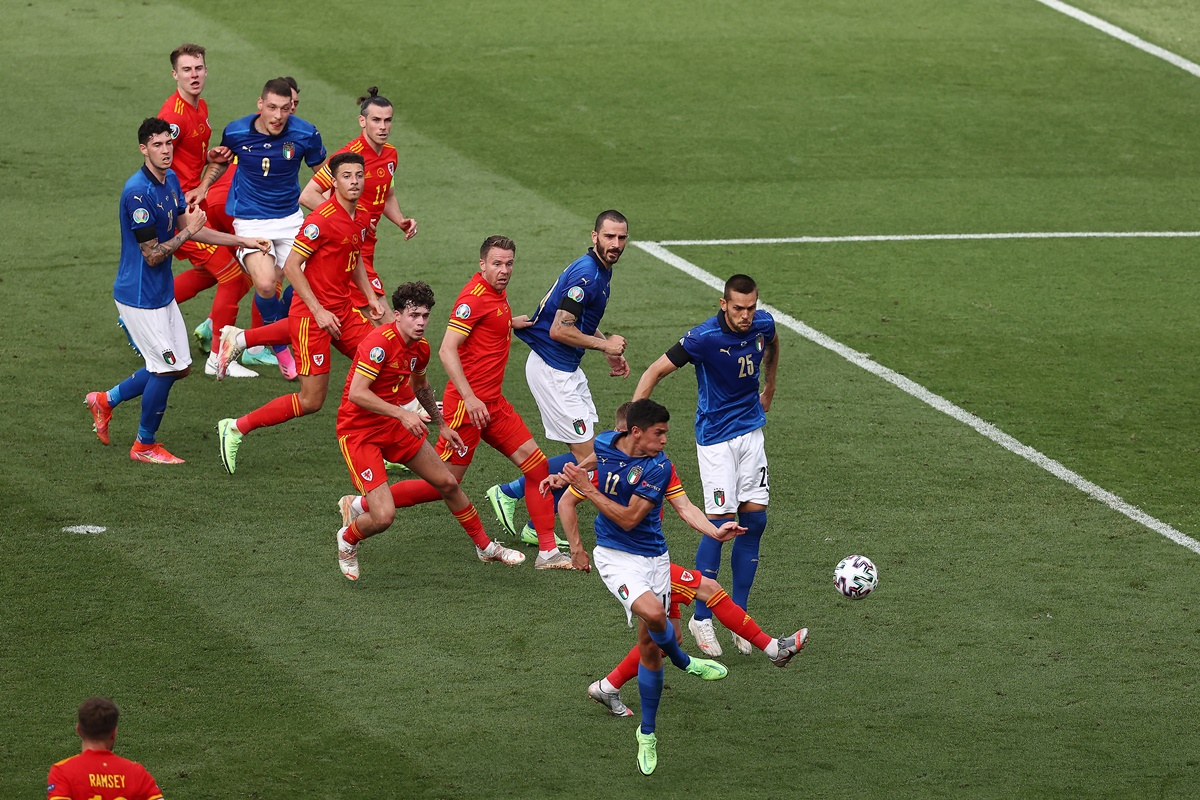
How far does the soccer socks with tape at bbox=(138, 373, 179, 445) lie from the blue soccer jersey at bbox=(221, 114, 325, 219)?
7.67ft

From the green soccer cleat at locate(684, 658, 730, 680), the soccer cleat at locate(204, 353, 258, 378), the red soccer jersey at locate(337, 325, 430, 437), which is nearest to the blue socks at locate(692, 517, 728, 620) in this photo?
the green soccer cleat at locate(684, 658, 730, 680)

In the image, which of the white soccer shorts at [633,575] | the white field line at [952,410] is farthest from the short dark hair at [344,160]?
the white field line at [952,410]

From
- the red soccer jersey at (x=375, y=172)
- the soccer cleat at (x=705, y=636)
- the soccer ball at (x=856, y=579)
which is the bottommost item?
the soccer cleat at (x=705, y=636)

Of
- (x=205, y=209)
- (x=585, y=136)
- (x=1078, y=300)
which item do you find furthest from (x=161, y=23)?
(x=1078, y=300)

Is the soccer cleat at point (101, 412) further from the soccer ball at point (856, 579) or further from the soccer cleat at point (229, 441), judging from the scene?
the soccer ball at point (856, 579)

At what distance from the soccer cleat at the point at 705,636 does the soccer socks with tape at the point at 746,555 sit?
9.7 inches

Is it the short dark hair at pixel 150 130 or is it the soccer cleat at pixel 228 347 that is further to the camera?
the soccer cleat at pixel 228 347

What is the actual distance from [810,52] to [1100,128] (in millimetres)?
4866

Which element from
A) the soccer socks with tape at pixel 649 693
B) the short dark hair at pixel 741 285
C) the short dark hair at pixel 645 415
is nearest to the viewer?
the soccer socks with tape at pixel 649 693

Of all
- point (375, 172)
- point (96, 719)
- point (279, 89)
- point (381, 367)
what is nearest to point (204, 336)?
point (375, 172)

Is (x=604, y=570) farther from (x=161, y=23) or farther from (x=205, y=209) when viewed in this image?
(x=161, y=23)

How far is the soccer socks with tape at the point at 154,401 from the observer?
1216 cm

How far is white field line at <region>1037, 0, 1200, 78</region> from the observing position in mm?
26516

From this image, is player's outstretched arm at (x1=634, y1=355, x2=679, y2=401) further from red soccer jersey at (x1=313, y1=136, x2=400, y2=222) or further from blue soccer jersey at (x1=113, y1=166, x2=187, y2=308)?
red soccer jersey at (x1=313, y1=136, x2=400, y2=222)
